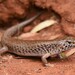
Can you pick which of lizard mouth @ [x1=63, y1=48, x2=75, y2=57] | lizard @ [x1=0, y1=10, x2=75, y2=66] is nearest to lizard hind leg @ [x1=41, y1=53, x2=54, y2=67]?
lizard @ [x1=0, y1=10, x2=75, y2=66]

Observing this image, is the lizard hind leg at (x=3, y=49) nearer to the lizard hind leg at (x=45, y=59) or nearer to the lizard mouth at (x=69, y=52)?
the lizard hind leg at (x=45, y=59)

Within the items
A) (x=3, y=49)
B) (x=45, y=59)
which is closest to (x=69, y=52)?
(x=45, y=59)

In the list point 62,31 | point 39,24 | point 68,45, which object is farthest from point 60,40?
point 39,24

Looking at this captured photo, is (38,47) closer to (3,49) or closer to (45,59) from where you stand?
(45,59)

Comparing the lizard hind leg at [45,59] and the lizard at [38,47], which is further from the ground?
the lizard at [38,47]

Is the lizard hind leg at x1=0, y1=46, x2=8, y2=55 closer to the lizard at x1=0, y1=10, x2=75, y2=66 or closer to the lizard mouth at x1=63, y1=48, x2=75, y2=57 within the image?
the lizard at x1=0, y1=10, x2=75, y2=66

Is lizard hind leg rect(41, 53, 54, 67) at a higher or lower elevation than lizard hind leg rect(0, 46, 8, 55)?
lower

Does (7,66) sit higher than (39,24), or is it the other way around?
(39,24)

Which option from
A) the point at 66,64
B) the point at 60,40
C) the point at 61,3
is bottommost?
the point at 66,64

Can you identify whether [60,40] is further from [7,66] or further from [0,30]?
[0,30]

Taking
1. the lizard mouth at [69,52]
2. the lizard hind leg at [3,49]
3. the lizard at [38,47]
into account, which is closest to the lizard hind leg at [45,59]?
the lizard at [38,47]

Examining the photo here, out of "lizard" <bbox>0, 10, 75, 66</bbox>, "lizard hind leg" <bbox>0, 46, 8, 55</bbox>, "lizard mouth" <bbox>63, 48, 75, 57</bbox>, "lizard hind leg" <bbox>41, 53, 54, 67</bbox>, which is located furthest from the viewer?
"lizard hind leg" <bbox>0, 46, 8, 55</bbox>
